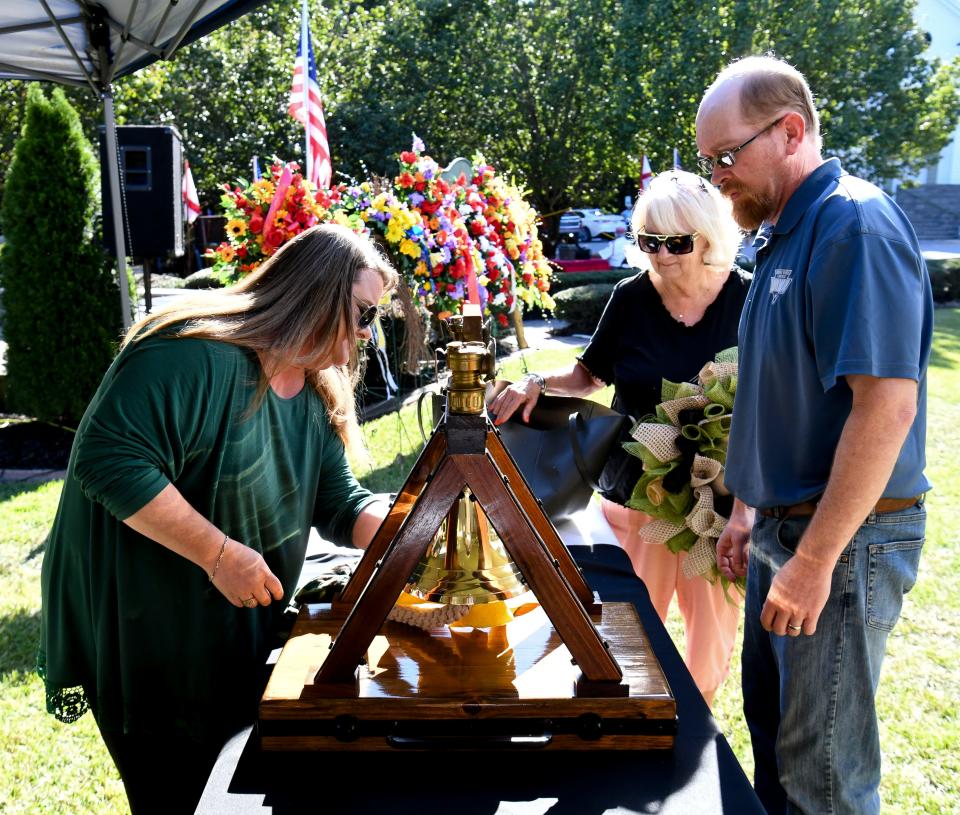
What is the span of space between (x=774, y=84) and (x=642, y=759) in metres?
1.24

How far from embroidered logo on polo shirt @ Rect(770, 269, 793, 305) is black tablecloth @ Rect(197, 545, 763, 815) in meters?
0.82

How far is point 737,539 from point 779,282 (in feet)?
2.33

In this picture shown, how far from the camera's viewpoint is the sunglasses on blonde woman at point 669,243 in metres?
2.51

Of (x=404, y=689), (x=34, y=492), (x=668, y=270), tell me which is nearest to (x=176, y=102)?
(x=34, y=492)

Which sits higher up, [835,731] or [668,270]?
[668,270]

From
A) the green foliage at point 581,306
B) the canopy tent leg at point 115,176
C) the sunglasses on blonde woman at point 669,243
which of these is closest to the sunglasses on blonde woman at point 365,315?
the sunglasses on blonde woman at point 669,243

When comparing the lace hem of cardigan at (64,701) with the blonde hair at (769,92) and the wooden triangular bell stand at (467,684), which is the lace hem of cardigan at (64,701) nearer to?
the wooden triangular bell stand at (467,684)

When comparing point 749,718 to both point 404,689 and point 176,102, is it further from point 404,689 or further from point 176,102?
point 176,102

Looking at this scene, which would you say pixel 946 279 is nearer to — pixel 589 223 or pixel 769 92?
pixel 589 223

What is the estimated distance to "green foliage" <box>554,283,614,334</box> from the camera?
509 inches

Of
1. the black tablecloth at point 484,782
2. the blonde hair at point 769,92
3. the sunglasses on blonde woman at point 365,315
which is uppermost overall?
the blonde hair at point 769,92

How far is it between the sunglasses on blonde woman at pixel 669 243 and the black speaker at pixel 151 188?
5677 mm

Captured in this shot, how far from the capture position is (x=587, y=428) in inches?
96.4

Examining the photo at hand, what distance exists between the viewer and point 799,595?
1565mm
